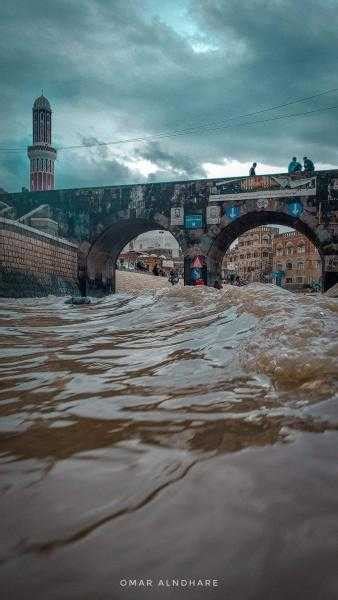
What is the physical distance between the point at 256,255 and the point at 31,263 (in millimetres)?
46053

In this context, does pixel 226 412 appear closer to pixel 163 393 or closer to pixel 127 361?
pixel 163 393

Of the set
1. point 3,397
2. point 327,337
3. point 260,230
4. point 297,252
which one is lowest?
point 3,397

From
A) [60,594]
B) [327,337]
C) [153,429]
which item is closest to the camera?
[60,594]

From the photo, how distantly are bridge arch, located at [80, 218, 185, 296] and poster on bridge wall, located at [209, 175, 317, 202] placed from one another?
9.77 feet

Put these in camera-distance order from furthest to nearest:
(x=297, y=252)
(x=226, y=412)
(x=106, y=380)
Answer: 1. (x=297, y=252)
2. (x=106, y=380)
3. (x=226, y=412)

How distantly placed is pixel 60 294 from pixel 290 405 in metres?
17.4

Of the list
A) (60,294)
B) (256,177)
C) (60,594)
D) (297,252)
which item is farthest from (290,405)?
(297,252)

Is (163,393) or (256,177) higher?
(256,177)

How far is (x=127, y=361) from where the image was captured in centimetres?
332

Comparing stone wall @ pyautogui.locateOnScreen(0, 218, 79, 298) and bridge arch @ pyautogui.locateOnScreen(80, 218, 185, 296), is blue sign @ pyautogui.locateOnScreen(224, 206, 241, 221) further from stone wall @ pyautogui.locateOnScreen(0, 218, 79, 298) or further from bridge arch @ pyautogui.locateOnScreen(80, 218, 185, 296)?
stone wall @ pyautogui.locateOnScreen(0, 218, 79, 298)

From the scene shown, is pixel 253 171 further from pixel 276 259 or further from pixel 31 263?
pixel 276 259

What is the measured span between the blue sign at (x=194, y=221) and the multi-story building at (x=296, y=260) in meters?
29.4

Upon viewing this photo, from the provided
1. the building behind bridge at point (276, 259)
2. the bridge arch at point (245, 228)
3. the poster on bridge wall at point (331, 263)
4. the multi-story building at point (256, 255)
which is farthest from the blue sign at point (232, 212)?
the multi-story building at point (256, 255)

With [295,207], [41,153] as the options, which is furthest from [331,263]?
[41,153]
